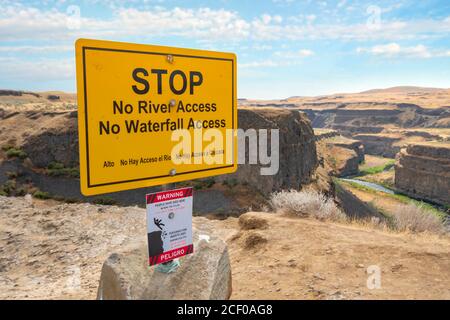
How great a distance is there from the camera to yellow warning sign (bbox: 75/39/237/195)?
3375 millimetres

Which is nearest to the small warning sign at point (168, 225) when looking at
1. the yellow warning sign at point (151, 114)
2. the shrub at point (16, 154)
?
the yellow warning sign at point (151, 114)

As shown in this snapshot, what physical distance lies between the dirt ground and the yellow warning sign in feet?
5.71

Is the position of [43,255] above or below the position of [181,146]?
below

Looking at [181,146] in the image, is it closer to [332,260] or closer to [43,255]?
[332,260]

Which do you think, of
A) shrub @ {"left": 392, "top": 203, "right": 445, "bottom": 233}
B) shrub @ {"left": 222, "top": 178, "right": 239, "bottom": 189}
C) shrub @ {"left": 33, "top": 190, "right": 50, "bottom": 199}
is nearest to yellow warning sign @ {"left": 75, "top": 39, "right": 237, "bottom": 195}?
shrub @ {"left": 392, "top": 203, "right": 445, "bottom": 233}

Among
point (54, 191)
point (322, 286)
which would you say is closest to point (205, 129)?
point (322, 286)

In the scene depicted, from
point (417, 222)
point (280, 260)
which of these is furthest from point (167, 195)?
point (417, 222)

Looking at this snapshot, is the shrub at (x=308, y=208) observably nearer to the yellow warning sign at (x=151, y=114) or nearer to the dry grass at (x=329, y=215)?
the dry grass at (x=329, y=215)

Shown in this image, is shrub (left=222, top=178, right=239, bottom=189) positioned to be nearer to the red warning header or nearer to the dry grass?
the dry grass

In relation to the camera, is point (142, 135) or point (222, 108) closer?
point (142, 135)

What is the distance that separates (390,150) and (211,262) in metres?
Result: 93.7

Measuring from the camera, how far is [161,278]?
411 centimetres

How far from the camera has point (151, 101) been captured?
145 inches

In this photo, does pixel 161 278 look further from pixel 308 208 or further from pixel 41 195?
pixel 41 195
